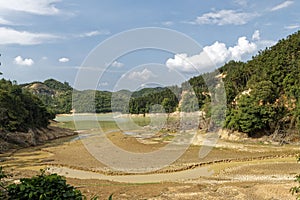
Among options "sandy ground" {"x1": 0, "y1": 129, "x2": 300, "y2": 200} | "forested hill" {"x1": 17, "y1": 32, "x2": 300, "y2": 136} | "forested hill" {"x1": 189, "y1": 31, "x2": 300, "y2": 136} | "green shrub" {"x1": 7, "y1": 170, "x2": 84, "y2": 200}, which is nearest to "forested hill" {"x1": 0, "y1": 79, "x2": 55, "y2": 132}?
"sandy ground" {"x1": 0, "y1": 129, "x2": 300, "y2": 200}

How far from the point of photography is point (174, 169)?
71.4 ft

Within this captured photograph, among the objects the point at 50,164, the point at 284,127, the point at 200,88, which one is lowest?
the point at 50,164

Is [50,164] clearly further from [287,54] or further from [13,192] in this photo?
[287,54]

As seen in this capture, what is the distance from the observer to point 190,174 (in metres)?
20.5

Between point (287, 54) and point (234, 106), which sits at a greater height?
point (287, 54)

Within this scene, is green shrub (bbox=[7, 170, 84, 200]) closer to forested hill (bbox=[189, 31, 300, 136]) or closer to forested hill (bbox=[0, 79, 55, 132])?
forested hill (bbox=[189, 31, 300, 136])

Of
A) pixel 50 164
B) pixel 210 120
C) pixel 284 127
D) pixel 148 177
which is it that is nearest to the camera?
pixel 148 177

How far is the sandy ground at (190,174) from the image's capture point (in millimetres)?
14695

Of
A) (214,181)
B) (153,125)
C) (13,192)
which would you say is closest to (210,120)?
(153,125)

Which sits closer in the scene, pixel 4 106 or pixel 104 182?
pixel 104 182

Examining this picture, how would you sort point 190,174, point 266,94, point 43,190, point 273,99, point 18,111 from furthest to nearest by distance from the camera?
1. point 18,111
2. point 273,99
3. point 266,94
4. point 190,174
5. point 43,190

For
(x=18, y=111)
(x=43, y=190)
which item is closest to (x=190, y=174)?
(x=43, y=190)

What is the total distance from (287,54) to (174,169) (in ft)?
92.7

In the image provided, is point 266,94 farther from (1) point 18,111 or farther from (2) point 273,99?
(1) point 18,111
